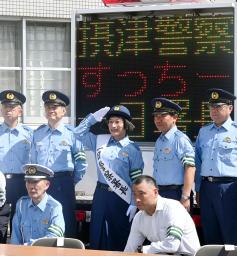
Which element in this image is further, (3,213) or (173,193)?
(3,213)

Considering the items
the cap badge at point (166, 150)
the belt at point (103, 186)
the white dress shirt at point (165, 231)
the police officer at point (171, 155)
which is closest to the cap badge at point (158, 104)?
the police officer at point (171, 155)

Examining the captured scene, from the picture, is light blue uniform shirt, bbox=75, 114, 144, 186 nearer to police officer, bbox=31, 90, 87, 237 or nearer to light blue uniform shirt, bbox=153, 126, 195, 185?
light blue uniform shirt, bbox=153, 126, 195, 185

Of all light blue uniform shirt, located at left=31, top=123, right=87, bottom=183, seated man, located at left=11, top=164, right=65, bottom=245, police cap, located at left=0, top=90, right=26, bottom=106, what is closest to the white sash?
light blue uniform shirt, located at left=31, top=123, right=87, bottom=183

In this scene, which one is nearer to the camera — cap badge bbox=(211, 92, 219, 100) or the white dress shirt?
the white dress shirt

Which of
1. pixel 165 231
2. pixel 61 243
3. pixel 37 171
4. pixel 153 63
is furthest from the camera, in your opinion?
pixel 153 63

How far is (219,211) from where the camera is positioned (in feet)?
24.6

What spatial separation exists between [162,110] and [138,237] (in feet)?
5.05

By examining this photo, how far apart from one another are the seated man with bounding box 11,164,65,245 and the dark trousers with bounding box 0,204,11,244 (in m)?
0.40

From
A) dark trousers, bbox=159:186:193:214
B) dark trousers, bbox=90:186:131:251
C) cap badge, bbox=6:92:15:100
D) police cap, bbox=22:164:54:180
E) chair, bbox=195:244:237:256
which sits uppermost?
cap badge, bbox=6:92:15:100

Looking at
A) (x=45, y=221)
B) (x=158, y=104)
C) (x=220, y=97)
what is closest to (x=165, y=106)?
(x=158, y=104)

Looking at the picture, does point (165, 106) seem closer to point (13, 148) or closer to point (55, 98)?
point (55, 98)

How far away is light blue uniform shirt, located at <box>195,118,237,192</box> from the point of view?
7.50 meters

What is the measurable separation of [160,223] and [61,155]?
6.50 ft

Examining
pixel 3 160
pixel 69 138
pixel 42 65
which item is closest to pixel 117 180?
pixel 69 138
